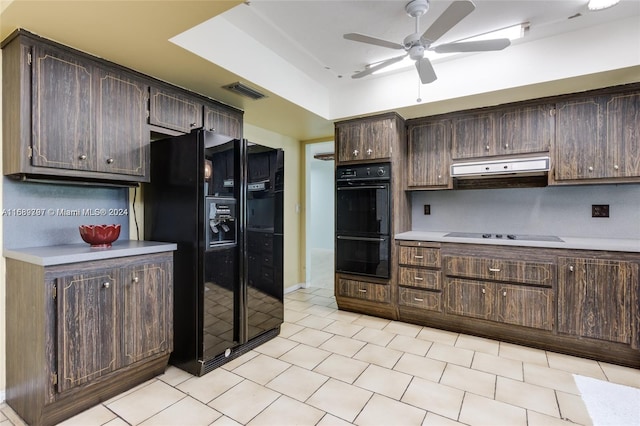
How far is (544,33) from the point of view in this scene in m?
2.52

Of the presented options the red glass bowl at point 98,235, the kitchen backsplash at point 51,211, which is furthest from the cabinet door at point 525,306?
the kitchen backsplash at point 51,211

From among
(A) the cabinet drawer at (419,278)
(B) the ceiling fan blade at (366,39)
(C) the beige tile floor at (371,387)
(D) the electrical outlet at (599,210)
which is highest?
(B) the ceiling fan blade at (366,39)

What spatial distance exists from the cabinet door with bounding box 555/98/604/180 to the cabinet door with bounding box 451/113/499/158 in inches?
21.4

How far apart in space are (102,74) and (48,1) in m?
→ 0.61

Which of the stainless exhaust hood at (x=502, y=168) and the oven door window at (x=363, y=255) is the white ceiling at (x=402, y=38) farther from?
the oven door window at (x=363, y=255)

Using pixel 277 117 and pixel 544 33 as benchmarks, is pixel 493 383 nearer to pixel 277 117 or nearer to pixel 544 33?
pixel 544 33

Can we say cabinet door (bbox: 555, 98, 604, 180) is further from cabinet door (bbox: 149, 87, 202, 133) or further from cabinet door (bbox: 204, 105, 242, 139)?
cabinet door (bbox: 149, 87, 202, 133)

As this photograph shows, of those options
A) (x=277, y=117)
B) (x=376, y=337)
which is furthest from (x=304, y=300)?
(x=277, y=117)

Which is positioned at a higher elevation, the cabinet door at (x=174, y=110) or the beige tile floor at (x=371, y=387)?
the cabinet door at (x=174, y=110)

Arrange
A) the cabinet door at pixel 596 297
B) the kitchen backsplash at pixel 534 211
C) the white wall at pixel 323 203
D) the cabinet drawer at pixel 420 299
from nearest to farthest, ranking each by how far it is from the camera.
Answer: the cabinet door at pixel 596 297, the kitchen backsplash at pixel 534 211, the cabinet drawer at pixel 420 299, the white wall at pixel 323 203

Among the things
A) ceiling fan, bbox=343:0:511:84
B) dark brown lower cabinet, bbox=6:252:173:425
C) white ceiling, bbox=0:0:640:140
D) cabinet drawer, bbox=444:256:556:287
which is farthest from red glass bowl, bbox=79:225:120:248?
cabinet drawer, bbox=444:256:556:287

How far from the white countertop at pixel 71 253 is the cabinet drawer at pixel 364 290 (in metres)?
2.11

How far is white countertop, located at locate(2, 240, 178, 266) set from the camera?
168 centimetres

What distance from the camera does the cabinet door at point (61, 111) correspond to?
185cm
